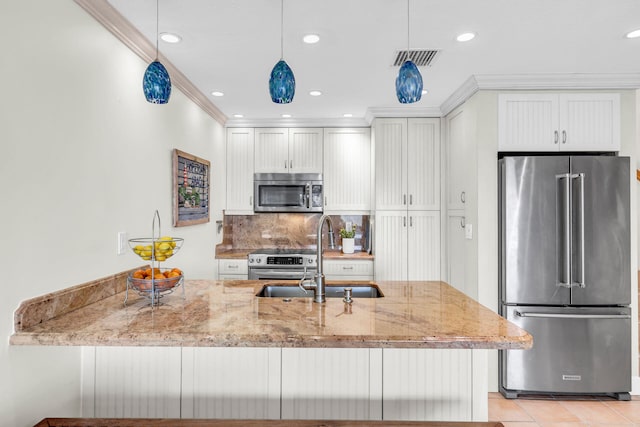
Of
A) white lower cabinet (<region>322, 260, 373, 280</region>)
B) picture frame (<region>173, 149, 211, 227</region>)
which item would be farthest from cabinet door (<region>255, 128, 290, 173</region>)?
white lower cabinet (<region>322, 260, 373, 280</region>)

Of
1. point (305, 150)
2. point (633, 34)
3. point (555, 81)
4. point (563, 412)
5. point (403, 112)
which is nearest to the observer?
point (633, 34)

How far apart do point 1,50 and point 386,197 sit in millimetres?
Result: 3190

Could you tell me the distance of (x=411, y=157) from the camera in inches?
153

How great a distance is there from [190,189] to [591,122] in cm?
325

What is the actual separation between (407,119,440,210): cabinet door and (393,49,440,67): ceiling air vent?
1.27 m

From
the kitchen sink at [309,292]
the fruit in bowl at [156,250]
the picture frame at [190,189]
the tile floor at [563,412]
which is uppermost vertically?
the picture frame at [190,189]

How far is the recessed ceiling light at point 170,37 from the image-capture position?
2197 millimetres

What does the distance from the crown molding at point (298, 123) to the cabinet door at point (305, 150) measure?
0.22 feet

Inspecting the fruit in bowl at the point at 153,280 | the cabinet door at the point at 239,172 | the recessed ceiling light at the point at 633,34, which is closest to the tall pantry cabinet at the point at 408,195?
the cabinet door at the point at 239,172

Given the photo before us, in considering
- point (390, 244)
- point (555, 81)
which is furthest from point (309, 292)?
point (555, 81)

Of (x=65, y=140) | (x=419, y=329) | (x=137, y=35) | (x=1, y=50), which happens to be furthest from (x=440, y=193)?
(x=1, y=50)

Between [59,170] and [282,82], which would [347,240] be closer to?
[282,82]

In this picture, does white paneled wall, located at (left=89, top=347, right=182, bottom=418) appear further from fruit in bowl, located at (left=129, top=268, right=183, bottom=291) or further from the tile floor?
the tile floor

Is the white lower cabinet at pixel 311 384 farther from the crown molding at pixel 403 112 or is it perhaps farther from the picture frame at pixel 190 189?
the crown molding at pixel 403 112
